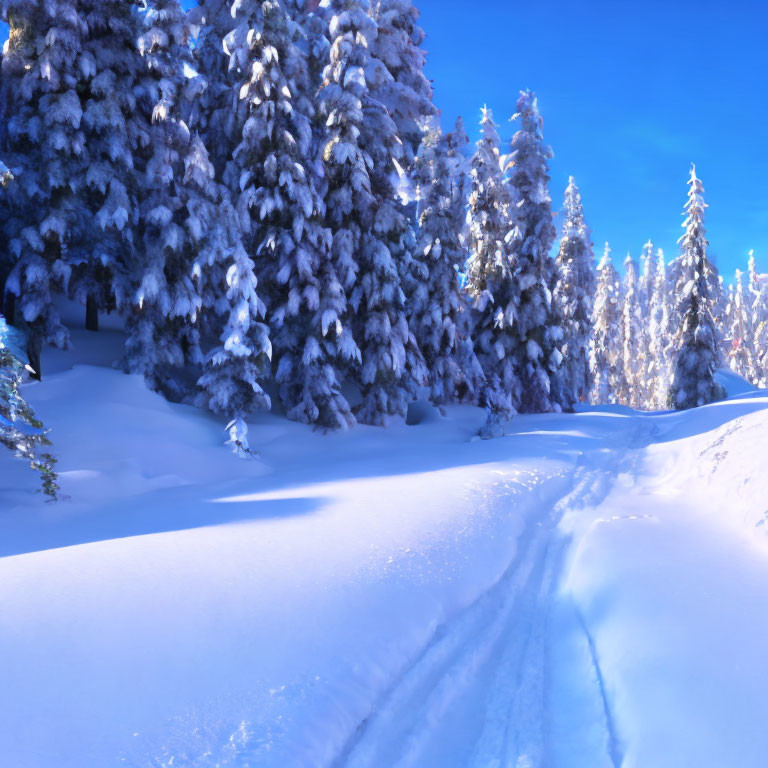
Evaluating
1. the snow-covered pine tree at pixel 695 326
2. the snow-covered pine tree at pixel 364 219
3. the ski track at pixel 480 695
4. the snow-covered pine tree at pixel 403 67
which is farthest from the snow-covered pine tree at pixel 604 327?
the ski track at pixel 480 695

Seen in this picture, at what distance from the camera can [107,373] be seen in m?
13.0

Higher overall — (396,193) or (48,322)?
(396,193)

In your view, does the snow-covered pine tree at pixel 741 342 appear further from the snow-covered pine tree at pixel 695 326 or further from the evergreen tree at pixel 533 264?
the evergreen tree at pixel 533 264

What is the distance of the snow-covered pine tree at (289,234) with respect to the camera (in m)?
14.5

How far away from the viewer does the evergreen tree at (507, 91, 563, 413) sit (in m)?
23.4

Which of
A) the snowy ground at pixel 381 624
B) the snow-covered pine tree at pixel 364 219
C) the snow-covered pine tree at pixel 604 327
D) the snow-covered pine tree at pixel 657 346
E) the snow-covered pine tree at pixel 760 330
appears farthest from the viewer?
the snow-covered pine tree at pixel 760 330

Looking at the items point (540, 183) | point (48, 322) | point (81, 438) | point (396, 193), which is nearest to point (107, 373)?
point (48, 322)

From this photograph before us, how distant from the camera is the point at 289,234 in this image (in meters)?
14.9

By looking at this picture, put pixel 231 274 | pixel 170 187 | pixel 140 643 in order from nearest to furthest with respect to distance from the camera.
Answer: pixel 140 643
pixel 231 274
pixel 170 187

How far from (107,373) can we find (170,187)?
16.7 ft

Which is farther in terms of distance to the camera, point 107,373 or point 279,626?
point 107,373

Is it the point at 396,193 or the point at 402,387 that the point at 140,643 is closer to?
the point at 402,387

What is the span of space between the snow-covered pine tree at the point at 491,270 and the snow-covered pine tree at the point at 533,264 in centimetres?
43

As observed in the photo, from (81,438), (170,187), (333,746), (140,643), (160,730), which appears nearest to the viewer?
(160,730)
